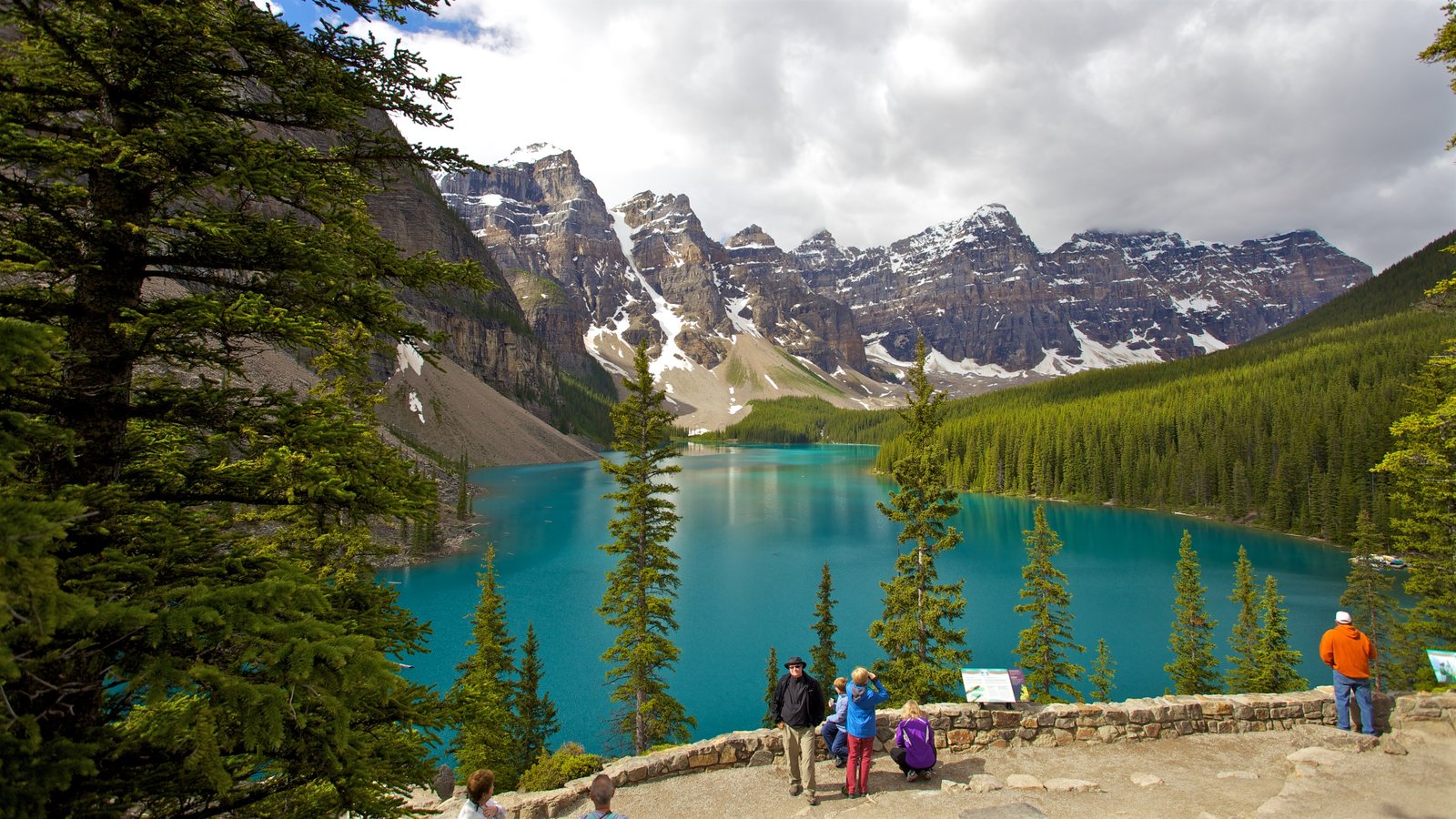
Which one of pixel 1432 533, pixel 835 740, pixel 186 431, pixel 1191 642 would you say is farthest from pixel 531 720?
pixel 1432 533

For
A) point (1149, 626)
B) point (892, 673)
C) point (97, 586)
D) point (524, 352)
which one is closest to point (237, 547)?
point (97, 586)

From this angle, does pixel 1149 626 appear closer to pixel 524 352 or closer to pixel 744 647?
pixel 744 647

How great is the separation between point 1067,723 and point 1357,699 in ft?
16.3

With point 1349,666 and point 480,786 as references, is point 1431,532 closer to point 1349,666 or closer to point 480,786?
point 1349,666

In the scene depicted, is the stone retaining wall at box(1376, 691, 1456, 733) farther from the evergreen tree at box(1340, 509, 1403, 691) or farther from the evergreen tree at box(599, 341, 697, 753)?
the evergreen tree at box(1340, 509, 1403, 691)

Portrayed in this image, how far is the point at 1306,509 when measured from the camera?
206 feet

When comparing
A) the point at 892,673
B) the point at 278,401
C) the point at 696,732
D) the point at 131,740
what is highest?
the point at 278,401

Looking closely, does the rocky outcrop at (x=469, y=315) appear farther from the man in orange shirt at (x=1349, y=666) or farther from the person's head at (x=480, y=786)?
the man in orange shirt at (x=1349, y=666)

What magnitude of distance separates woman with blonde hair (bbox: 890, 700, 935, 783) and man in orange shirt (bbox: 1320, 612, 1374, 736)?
6943 mm

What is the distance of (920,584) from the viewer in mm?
19906

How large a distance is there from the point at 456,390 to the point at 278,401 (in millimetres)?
131732

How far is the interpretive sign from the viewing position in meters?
10.9

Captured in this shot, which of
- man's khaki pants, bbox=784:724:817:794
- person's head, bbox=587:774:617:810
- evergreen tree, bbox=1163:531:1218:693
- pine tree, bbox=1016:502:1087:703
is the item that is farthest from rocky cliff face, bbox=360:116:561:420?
person's head, bbox=587:774:617:810

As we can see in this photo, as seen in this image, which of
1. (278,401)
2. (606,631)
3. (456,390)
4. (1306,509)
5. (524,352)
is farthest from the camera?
(524,352)
